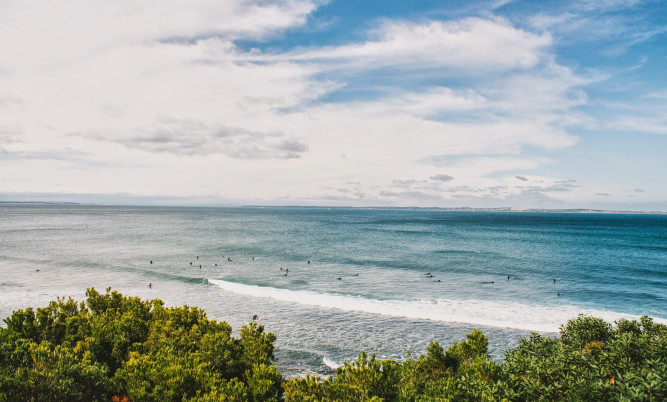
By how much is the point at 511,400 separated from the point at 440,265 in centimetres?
5040

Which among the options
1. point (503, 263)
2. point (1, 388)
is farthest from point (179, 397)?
point (503, 263)

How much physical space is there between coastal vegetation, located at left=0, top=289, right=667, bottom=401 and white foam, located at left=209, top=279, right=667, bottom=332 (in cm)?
1758

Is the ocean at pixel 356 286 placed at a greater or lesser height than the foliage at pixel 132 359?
lesser

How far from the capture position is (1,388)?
1040cm

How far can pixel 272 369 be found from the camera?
476 inches

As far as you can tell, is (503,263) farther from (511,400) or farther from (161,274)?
(511,400)

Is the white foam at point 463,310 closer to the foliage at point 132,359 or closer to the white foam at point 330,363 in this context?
the white foam at point 330,363

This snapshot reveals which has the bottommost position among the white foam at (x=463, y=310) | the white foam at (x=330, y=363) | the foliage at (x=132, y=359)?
the white foam at (x=330, y=363)

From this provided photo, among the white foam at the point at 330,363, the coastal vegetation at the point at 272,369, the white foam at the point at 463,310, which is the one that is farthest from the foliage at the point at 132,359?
the white foam at the point at 463,310

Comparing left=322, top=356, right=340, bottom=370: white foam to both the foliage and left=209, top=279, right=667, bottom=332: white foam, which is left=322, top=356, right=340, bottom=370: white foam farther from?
left=209, top=279, right=667, bottom=332: white foam

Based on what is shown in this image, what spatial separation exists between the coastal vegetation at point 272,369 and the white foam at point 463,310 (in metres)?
17.6

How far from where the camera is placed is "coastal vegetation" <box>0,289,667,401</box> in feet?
33.1

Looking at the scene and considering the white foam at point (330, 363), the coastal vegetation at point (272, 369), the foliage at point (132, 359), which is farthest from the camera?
the white foam at point (330, 363)

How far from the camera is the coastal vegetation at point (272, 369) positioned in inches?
397
